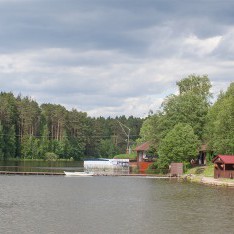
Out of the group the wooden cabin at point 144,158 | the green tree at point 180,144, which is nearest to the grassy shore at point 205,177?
the green tree at point 180,144

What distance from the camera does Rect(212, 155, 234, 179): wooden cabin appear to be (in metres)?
68.0

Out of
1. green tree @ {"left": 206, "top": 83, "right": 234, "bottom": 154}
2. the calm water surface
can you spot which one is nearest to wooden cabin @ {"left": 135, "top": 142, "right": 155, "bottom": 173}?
green tree @ {"left": 206, "top": 83, "right": 234, "bottom": 154}

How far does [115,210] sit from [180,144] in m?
47.0

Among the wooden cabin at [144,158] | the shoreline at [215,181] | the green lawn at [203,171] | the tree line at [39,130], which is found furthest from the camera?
the tree line at [39,130]

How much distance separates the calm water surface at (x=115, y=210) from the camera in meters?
30.4

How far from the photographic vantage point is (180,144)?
83.8m

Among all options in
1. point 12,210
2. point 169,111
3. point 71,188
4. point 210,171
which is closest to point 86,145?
point 169,111

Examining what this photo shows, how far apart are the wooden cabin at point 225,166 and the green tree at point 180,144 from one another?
13.4 meters

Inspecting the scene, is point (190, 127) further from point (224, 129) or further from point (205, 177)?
point (205, 177)

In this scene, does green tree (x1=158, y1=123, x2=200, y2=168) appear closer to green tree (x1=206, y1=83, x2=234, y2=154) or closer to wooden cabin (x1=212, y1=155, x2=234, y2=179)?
green tree (x1=206, y1=83, x2=234, y2=154)

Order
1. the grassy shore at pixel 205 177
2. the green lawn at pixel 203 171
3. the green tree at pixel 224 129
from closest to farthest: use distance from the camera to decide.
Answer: the grassy shore at pixel 205 177, the green tree at pixel 224 129, the green lawn at pixel 203 171

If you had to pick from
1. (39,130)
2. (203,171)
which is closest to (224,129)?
(203,171)

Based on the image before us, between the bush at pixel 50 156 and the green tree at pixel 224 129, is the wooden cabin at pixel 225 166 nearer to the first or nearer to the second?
the green tree at pixel 224 129

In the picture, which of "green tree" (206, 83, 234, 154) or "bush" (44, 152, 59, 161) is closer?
"green tree" (206, 83, 234, 154)
